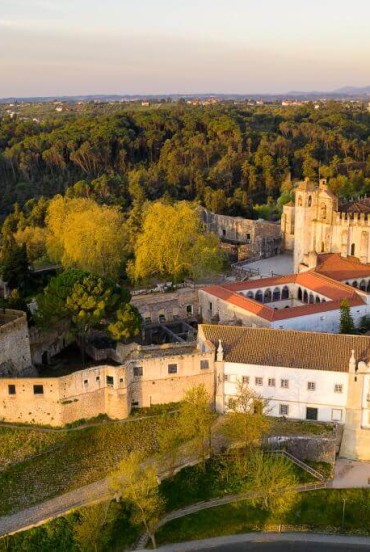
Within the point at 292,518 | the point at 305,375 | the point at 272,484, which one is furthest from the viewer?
the point at 305,375

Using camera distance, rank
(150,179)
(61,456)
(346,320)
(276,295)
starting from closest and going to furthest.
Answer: (61,456)
(346,320)
(276,295)
(150,179)

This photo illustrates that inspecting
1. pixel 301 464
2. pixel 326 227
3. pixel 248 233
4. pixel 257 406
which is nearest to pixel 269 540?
pixel 301 464

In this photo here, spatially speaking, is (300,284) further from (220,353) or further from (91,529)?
(91,529)

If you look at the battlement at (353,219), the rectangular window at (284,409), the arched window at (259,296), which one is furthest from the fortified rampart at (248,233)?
the rectangular window at (284,409)

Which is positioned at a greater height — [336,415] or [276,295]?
[276,295]

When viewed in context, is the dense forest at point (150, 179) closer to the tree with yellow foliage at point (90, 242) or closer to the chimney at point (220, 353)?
the tree with yellow foliage at point (90, 242)

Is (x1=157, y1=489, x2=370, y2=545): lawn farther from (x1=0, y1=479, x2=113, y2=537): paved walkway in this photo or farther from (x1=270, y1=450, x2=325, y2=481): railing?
(x1=0, y1=479, x2=113, y2=537): paved walkway
